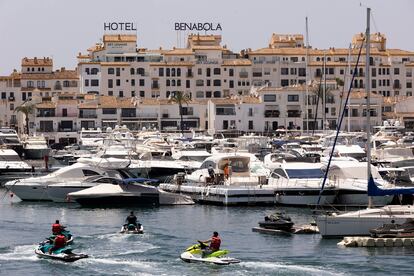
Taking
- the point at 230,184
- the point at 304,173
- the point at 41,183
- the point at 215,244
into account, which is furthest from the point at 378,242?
the point at 41,183

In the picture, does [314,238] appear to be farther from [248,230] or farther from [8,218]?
[8,218]

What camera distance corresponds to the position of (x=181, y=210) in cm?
6544

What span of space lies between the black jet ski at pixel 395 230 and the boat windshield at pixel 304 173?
17173mm

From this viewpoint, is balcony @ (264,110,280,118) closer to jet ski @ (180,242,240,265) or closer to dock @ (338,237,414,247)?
dock @ (338,237,414,247)

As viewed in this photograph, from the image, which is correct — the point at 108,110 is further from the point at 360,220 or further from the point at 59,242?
the point at 59,242

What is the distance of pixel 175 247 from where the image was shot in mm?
50656

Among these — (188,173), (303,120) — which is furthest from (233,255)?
(303,120)

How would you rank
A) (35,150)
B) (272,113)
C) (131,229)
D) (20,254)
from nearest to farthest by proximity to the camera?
(20,254) < (131,229) < (35,150) < (272,113)

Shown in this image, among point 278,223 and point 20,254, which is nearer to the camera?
point 20,254

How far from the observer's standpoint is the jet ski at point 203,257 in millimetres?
45156

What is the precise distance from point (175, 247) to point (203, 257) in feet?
16.5

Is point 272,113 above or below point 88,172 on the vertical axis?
above

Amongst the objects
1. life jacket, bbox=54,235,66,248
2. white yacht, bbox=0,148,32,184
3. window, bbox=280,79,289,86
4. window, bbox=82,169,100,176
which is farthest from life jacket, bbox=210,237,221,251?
window, bbox=280,79,289,86

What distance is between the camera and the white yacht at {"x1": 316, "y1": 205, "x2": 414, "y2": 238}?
167 feet
